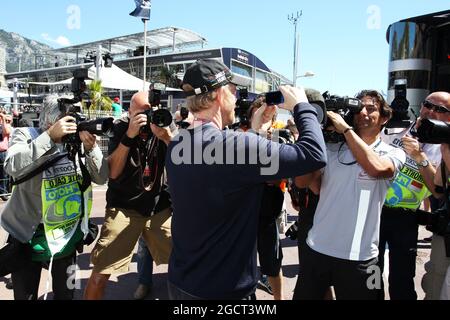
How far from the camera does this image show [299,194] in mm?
3045

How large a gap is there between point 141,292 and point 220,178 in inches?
94.8

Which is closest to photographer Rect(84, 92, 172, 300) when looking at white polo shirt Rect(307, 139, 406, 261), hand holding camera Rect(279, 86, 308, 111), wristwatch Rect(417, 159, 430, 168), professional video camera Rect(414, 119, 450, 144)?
hand holding camera Rect(279, 86, 308, 111)

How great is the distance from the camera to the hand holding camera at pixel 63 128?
87.0 inches

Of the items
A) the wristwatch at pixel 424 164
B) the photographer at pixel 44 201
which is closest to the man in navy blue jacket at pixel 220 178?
the photographer at pixel 44 201

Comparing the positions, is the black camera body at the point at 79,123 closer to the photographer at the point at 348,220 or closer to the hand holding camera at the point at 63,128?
the hand holding camera at the point at 63,128

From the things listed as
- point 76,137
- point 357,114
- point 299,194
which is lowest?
point 299,194

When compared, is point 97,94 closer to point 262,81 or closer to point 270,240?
point 270,240

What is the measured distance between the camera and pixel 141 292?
347cm

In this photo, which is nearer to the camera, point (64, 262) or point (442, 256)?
point (442, 256)

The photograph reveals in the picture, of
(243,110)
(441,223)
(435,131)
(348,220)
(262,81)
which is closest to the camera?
(435,131)

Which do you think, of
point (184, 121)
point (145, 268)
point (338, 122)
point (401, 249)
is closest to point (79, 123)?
point (184, 121)
